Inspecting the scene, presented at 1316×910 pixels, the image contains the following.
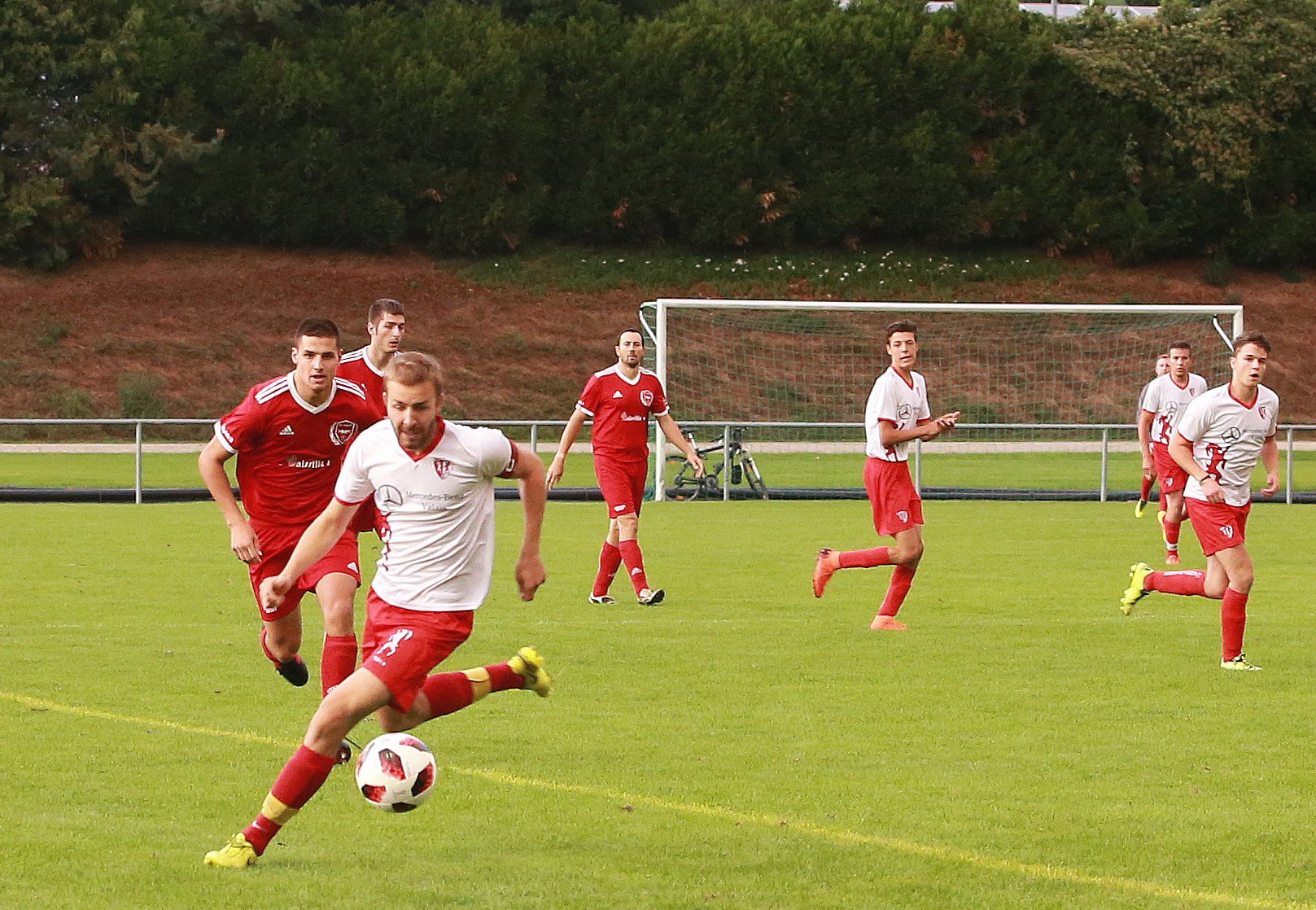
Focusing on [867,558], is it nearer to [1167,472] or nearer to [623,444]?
[623,444]

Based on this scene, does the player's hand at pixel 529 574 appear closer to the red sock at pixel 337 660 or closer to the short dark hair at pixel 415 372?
the short dark hair at pixel 415 372

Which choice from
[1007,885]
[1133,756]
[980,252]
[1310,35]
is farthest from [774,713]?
[1310,35]

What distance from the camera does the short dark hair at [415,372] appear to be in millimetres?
5574

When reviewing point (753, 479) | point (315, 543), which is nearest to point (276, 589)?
Answer: point (315, 543)

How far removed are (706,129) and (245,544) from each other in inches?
1582

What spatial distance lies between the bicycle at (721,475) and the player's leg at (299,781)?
63.7 feet

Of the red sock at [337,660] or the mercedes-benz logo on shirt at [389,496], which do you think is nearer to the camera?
the mercedes-benz logo on shirt at [389,496]

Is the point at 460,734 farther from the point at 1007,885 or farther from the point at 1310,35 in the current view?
the point at 1310,35

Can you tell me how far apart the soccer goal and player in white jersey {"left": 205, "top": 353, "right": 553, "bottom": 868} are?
2291cm

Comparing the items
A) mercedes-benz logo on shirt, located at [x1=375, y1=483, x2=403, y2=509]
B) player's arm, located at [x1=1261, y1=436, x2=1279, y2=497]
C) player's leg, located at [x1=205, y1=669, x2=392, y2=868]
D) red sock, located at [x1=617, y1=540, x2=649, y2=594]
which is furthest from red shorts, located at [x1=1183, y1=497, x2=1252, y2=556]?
player's leg, located at [x1=205, y1=669, x2=392, y2=868]

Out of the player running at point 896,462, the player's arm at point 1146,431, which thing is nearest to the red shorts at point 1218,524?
the player running at point 896,462

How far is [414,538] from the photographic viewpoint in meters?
5.81

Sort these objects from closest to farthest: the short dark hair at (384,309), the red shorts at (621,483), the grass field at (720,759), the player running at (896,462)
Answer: the grass field at (720,759), the short dark hair at (384,309), the player running at (896,462), the red shorts at (621,483)

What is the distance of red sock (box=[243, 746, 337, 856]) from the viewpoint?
535 centimetres
